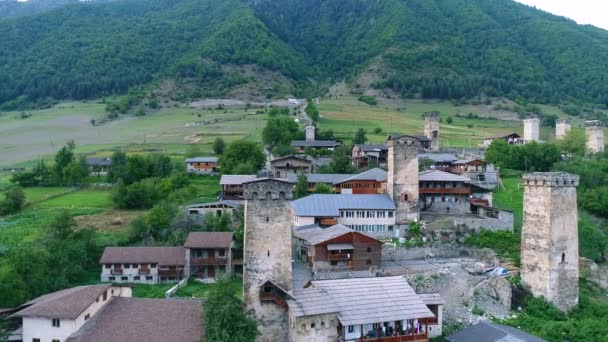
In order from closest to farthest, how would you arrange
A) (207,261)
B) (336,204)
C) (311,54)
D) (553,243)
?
1. (553,243)
2. (207,261)
3. (336,204)
4. (311,54)

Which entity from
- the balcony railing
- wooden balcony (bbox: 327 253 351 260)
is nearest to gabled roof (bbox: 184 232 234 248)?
the balcony railing

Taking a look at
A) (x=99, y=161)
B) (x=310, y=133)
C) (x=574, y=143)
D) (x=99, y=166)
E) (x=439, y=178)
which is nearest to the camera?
(x=439, y=178)

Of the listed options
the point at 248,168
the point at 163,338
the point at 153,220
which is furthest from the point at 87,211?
the point at 163,338

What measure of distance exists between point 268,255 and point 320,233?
11780mm

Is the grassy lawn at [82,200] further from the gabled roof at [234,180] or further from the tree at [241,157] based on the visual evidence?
the tree at [241,157]

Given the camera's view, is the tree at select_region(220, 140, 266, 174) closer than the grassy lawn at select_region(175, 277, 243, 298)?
No

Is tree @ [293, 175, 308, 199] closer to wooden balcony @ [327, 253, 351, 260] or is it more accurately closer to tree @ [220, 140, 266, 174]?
tree @ [220, 140, 266, 174]

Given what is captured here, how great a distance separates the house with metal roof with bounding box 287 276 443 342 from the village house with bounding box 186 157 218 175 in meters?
38.4

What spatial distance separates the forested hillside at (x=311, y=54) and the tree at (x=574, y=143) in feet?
195

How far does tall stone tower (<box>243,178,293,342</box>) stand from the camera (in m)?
25.7

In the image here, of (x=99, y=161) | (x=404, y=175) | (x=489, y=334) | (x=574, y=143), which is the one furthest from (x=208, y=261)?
(x=574, y=143)

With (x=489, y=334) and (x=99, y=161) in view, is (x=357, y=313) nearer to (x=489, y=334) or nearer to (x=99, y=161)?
(x=489, y=334)

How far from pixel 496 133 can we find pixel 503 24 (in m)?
116

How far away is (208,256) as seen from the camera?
1460 inches
